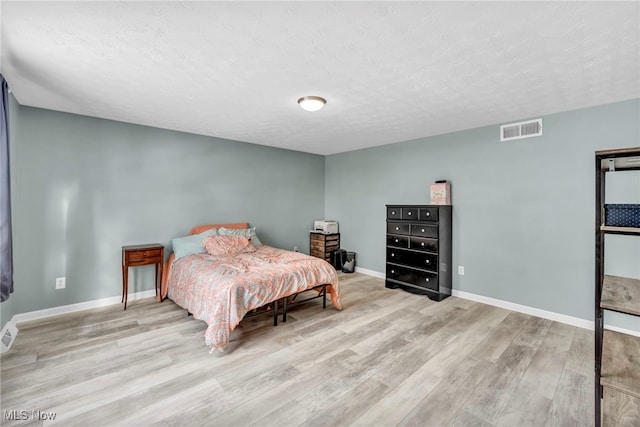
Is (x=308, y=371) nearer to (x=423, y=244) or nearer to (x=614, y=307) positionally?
(x=614, y=307)

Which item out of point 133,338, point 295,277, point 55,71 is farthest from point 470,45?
point 133,338

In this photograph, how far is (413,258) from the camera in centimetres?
422

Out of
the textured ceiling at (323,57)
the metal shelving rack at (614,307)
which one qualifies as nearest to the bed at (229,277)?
the textured ceiling at (323,57)

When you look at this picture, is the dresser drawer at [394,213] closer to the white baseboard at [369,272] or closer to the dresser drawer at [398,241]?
the dresser drawer at [398,241]

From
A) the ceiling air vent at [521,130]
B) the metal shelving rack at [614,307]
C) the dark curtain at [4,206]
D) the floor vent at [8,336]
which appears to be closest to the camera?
the metal shelving rack at [614,307]

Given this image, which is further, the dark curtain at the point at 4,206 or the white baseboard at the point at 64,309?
the white baseboard at the point at 64,309

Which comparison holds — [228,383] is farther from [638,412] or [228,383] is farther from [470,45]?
[470,45]

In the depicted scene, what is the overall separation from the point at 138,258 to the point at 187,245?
584 mm

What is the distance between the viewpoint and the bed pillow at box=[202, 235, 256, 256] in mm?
3883

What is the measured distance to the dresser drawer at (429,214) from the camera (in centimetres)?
395

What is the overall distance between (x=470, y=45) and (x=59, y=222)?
4.56 meters

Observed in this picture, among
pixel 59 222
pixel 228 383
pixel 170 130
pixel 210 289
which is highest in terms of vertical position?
pixel 170 130

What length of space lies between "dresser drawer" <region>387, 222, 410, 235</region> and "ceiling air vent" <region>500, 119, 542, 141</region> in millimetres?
1713

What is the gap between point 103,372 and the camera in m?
2.25
